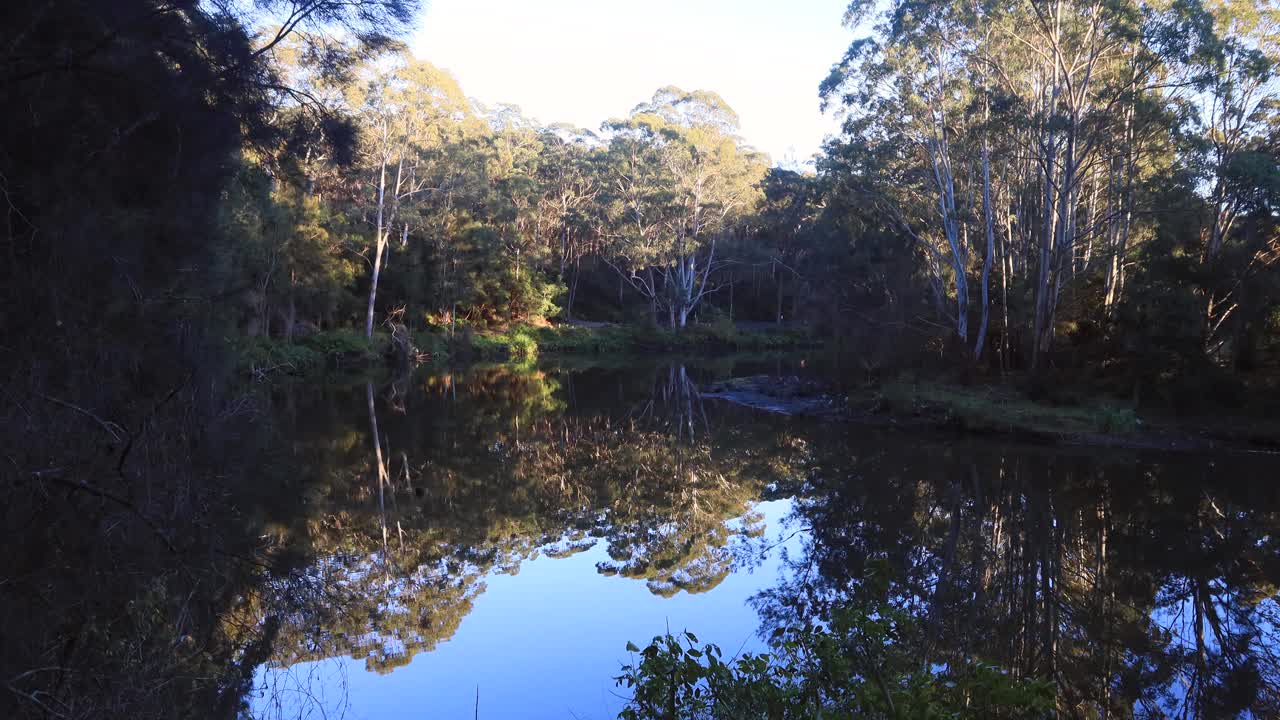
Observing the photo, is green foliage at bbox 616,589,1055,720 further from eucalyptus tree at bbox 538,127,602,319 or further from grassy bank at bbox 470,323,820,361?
eucalyptus tree at bbox 538,127,602,319

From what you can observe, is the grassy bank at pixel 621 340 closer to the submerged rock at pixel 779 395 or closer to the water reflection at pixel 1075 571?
the submerged rock at pixel 779 395

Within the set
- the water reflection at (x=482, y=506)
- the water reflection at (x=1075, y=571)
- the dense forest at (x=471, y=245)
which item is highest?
the dense forest at (x=471, y=245)

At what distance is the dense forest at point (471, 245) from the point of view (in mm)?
3830

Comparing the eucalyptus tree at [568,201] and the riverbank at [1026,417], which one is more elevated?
the eucalyptus tree at [568,201]

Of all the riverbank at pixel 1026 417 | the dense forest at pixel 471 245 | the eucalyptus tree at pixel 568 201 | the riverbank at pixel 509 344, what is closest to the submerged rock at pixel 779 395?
Answer: the riverbank at pixel 1026 417

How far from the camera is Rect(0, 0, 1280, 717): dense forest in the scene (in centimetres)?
383

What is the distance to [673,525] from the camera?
29.6 ft

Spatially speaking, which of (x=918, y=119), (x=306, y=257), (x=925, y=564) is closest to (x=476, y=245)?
(x=306, y=257)

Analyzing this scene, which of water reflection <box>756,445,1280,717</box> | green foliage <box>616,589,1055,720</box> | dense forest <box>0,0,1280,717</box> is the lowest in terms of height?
water reflection <box>756,445,1280,717</box>

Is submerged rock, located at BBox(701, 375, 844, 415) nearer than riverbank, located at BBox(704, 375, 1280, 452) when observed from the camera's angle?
No

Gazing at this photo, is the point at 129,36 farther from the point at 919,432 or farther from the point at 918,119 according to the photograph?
the point at 918,119

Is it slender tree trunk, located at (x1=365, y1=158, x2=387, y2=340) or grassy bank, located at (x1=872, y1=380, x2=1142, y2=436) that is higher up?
slender tree trunk, located at (x1=365, y1=158, x2=387, y2=340)

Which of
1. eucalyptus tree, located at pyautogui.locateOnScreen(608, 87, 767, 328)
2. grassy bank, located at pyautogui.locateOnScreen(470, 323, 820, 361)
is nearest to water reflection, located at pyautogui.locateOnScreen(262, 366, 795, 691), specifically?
grassy bank, located at pyautogui.locateOnScreen(470, 323, 820, 361)

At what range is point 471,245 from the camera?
107ft
